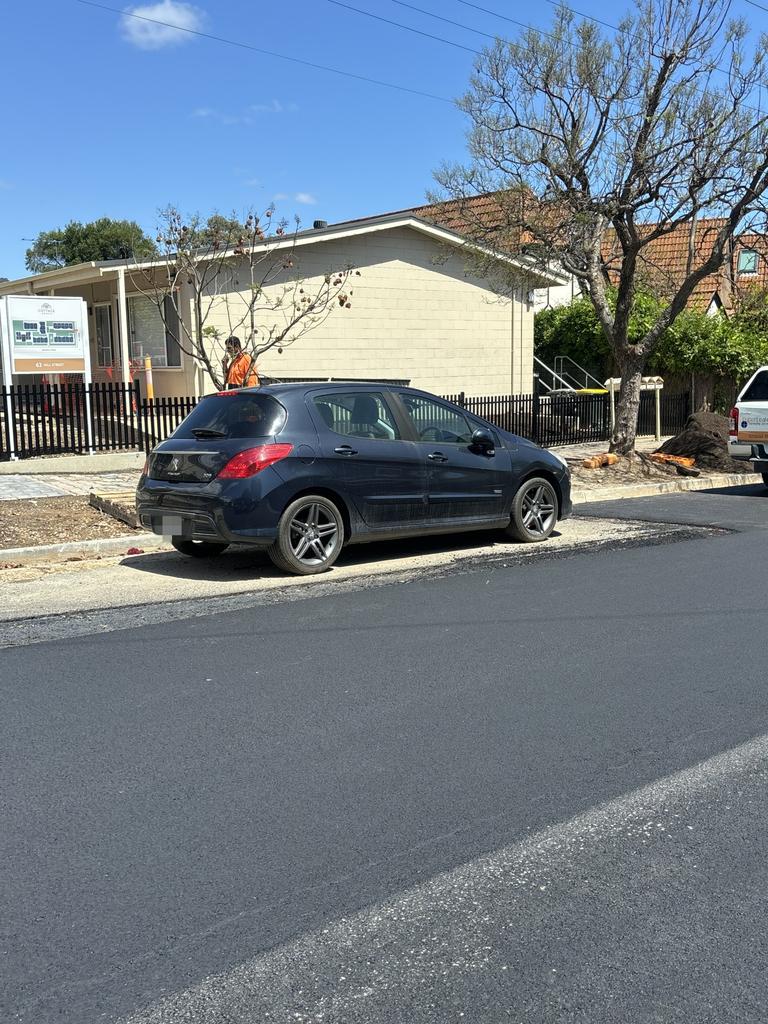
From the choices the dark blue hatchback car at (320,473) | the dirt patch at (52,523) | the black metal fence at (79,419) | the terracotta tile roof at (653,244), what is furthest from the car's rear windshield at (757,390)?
the dirt patch at (52,523)

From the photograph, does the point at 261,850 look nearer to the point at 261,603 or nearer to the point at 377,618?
the point at 377,618

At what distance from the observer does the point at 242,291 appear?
2102 centimetres

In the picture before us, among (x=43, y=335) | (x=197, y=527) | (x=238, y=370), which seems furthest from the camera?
(x=43, y=335)

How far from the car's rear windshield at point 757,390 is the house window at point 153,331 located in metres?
11.3

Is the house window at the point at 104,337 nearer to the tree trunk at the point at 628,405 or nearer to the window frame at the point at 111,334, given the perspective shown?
the window frame at the point at 111,334

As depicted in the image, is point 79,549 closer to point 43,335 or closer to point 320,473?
point 320,473

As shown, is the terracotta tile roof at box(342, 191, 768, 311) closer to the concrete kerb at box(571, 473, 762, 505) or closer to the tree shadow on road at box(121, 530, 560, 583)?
the concrete kerb at box(571, 473, 762, 505)

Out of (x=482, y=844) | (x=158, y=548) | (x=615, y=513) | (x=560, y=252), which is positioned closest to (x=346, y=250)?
(x=560, y=252)

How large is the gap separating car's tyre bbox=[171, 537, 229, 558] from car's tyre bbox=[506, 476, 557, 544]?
10.1 ft

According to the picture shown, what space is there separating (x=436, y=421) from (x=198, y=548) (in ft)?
8.71

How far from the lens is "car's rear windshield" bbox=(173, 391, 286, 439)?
898cm

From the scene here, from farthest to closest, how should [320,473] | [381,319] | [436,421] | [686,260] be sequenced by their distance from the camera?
[686,260] < [381,319] < [436,421] < [320,473]

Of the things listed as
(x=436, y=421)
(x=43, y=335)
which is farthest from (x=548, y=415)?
(x=436, y=421)

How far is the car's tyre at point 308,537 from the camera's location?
8891 mm
